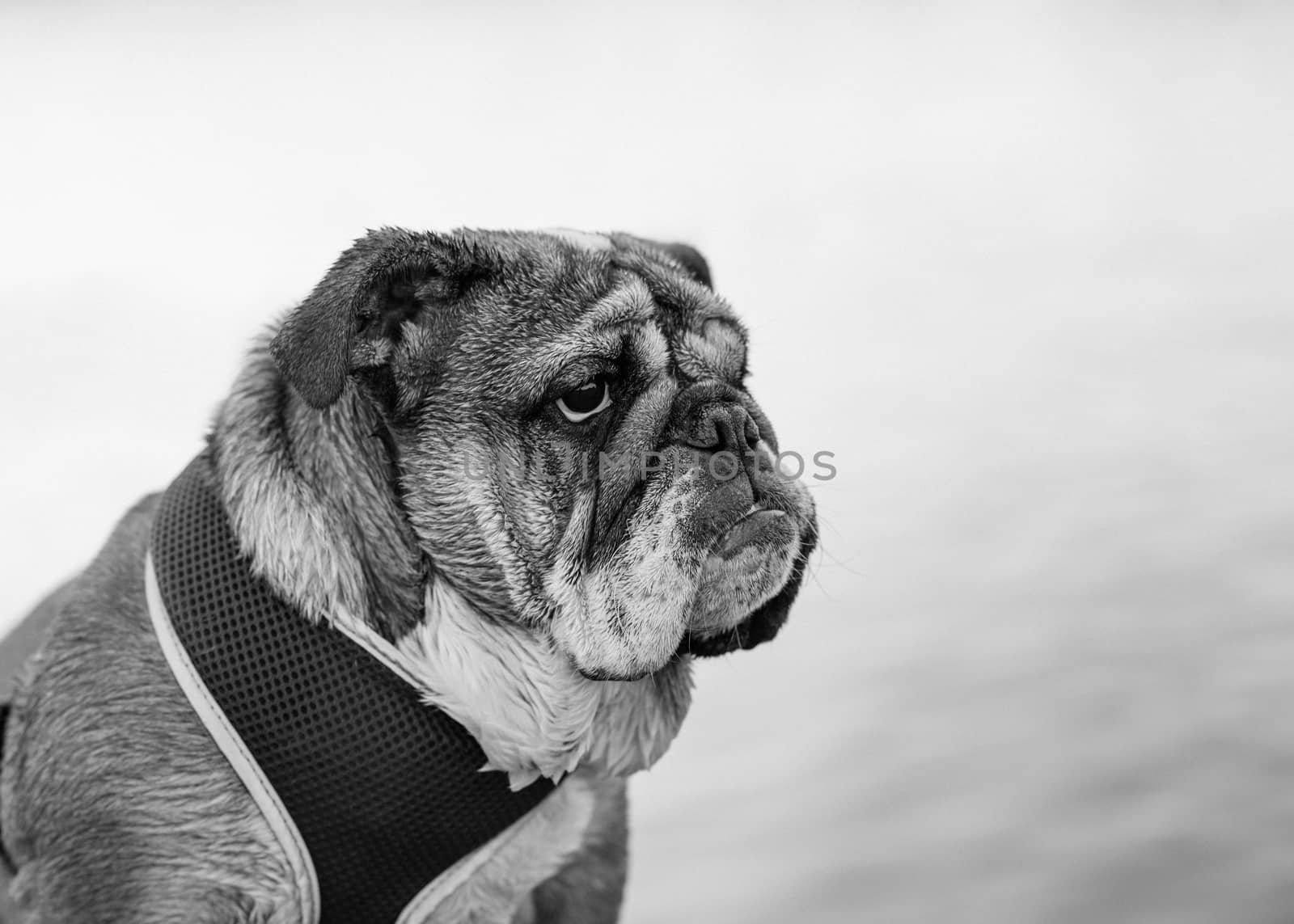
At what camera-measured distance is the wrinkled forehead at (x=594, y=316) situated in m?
2.56

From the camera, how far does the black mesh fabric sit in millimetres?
2514

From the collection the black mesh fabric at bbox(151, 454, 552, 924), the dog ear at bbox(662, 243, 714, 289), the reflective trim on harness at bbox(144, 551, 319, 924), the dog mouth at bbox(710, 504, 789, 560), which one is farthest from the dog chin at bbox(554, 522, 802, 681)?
the dog ear at bbox(662, 243, 714, 289)

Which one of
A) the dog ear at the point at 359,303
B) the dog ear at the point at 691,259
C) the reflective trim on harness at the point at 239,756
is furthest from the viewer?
the dog ear at the point at 691,259

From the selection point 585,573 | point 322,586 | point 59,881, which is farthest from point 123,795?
point 585,573

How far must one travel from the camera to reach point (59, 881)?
256cm

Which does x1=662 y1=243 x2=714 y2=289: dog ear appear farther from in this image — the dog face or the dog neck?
the dog neck

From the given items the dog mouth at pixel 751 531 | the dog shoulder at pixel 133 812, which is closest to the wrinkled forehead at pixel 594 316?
the dog mouth at pixel 751 531

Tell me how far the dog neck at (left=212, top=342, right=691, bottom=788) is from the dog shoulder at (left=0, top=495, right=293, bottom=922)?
1.09 ft

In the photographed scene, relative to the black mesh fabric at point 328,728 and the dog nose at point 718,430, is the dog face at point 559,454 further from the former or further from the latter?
the black mesh fabric at point 328,728

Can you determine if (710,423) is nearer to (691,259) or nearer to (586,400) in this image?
(586,400)

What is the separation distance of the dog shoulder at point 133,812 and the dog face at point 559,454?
0.59 m

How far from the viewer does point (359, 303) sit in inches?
97.3

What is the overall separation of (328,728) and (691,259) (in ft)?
4.92

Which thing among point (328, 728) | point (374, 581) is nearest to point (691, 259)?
point (374, 581)
